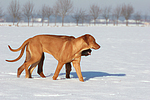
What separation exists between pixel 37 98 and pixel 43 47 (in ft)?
7.76

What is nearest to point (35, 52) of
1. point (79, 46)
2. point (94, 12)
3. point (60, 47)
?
point (60, 47)

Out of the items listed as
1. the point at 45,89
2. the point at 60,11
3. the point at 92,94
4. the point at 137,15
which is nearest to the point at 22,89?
the point at 45,89

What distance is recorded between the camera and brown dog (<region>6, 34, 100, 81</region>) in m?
6.50

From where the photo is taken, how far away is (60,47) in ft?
21.7

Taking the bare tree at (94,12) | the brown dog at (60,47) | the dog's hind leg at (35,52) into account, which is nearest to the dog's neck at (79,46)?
the brown dog at (60,47)

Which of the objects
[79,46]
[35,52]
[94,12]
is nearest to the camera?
[79,46]

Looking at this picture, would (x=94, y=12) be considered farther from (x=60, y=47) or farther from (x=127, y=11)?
(x=60, y=47)

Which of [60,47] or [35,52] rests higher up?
[60,47]

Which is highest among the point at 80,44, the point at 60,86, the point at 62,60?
the point at 80,44

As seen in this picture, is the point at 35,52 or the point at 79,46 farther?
the point at 35,52

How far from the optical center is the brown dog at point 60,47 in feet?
21.3

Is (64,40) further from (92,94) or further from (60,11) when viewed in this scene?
(60,11)

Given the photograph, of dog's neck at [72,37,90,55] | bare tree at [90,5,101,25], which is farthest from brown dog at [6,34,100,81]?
bare tree at [90,5,101,25]

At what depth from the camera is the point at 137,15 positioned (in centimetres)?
11794
